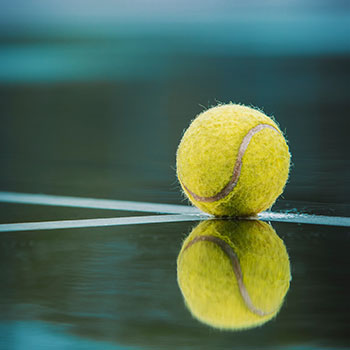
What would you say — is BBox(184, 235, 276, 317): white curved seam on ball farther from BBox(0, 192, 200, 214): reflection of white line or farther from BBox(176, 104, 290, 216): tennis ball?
BBox(0, 192, 200, 214): reflection of white line

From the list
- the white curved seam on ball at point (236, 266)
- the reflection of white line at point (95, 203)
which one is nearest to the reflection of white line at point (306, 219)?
the reflection of white line at point (95, 203)

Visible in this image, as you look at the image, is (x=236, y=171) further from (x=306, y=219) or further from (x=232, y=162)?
(x=306, y=219)

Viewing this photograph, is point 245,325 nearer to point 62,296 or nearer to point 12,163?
point 62,296

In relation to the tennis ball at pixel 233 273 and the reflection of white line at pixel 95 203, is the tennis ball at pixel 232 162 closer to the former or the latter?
the tennis ball at pixel 233 273

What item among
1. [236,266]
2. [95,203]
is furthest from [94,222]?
[236,266]

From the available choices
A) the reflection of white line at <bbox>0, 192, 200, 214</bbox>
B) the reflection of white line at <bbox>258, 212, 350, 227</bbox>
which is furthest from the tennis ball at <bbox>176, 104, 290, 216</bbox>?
the reflection of white line at <bbox>0, 192, 200, 214</bbox>

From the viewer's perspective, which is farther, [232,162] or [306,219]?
[306,219]

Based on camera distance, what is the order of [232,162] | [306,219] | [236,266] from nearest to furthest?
[236,266] < [232,162] < [306,219]
